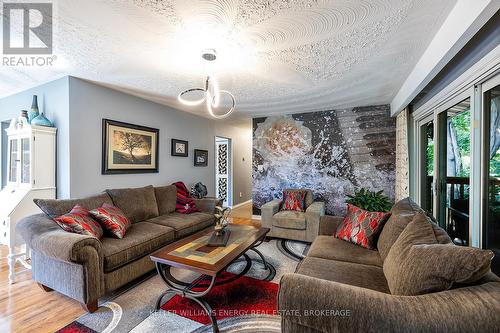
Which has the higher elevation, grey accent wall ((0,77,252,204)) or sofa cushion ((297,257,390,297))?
grey accent wall ((0,77,252,204))

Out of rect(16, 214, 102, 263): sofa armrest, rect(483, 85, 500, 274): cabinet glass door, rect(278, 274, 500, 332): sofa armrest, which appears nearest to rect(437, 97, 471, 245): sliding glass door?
rect(483, 85, 500, 274): cabinet glass door

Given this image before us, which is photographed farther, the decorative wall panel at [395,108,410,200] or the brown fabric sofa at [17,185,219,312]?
the decorative wall panel at [395,108,410,200]

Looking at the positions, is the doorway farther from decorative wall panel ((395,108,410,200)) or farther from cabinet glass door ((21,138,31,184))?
decorative wall panel ((395,108,410,200))

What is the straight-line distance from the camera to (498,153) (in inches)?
63.4

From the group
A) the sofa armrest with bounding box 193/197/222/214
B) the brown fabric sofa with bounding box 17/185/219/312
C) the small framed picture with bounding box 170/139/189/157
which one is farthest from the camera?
the small framed picture with bounding box 170/139/189/157

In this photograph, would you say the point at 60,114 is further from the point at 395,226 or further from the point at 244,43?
A: the point at 395,226

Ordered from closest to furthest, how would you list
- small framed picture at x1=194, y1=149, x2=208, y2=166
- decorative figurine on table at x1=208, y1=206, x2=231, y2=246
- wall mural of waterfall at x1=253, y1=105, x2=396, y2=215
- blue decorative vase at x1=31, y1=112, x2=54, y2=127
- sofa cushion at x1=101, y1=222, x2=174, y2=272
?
sofa cushion at x1=101, y1=222, x2=174, y2=272
decorative figurine on table at x1=208, y1=206, x2=231, y2=246
blue decorative vase at x1=31, y1=112, x2=54, y2=127
wall mural of waterfall at x1=253, y1=105, x2=396, y2=215
small framed picture at x1=194, y1=149, x2=208, y2=166

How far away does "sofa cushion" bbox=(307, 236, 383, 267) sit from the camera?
1.79 meters

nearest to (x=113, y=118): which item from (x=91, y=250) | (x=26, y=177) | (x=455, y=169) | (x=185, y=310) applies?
(x=26, y=177)

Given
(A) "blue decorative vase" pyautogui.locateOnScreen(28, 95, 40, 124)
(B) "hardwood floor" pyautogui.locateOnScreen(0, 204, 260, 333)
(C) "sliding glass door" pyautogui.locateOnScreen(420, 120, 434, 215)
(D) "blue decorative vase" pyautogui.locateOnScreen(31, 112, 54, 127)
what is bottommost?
(B) "hardwood floor" pyautogui.locateOnScreen(0, 204, 260, 333)

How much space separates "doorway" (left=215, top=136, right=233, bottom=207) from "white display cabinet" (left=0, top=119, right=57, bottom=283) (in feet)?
11.8

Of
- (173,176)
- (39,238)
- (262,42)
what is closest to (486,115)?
Answer: (262,42)

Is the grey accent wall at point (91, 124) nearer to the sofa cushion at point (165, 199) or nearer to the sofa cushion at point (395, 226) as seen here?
the sofa cushion at point (165, 199)

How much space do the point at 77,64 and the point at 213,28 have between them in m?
1.71
